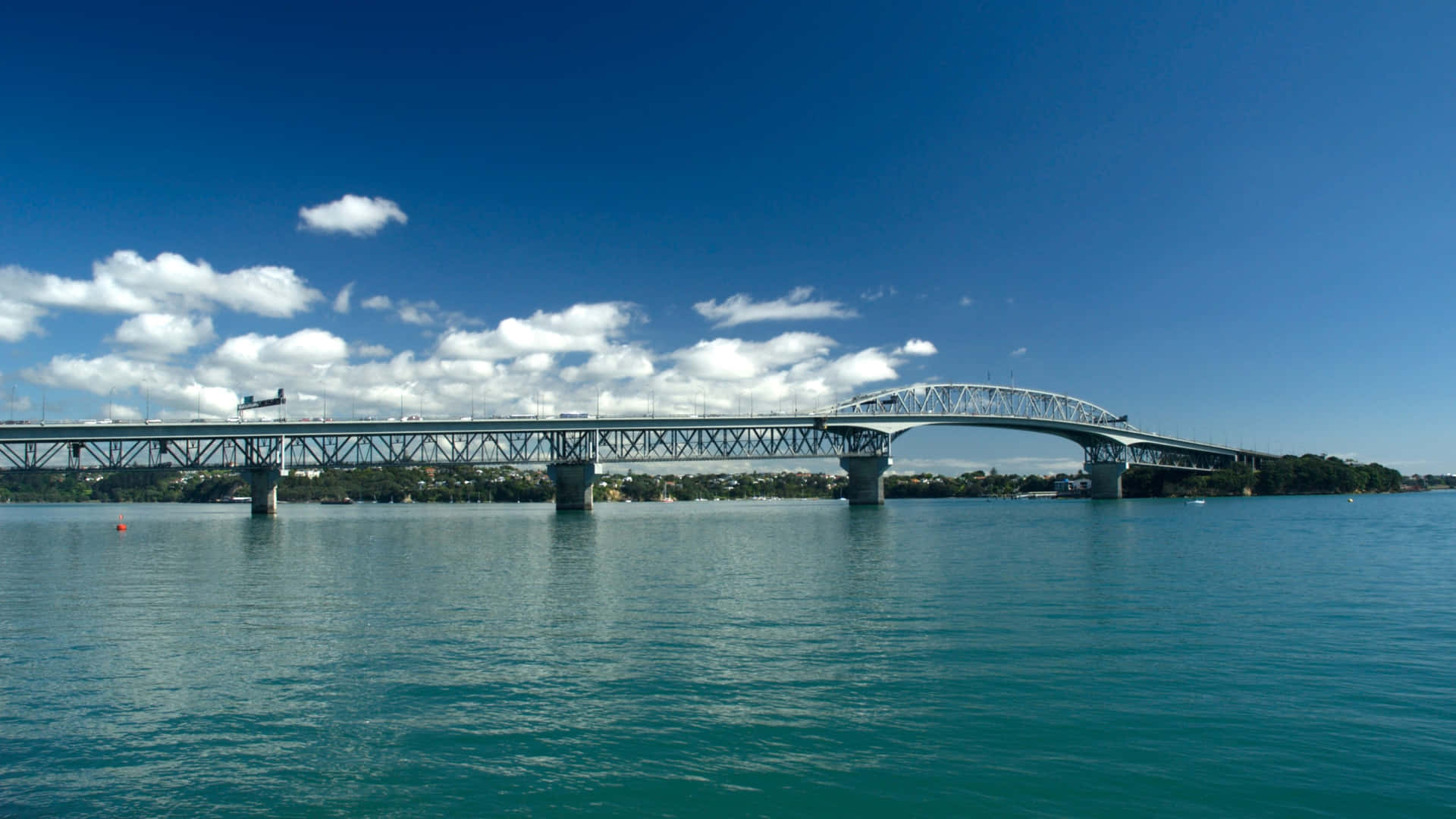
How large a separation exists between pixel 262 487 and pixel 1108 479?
16727 cm

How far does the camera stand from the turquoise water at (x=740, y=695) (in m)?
11.3

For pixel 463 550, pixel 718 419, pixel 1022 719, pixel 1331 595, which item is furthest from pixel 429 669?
pixel 718 419

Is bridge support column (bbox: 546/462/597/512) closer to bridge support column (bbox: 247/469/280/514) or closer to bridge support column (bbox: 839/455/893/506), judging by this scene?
bridge support column (bbox: 247/469/280/514)

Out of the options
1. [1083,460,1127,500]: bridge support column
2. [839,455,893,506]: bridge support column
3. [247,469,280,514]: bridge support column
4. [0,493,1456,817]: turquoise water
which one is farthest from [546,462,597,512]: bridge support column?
[1083,460,1127,500]: bridge support column

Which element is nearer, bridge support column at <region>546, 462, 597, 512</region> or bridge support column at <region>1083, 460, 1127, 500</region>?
bridge support column at <region>546, 462, 597, 512</region>

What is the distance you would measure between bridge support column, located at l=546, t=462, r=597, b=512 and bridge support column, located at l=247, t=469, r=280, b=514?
1605 inches

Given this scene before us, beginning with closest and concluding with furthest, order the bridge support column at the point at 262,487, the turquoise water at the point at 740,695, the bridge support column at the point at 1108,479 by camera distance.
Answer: the turquoise water at the point at 740,695
the bridge support column at the point at 262,487
the bridge support column at the point at 1108,479

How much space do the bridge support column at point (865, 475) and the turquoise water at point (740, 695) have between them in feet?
352

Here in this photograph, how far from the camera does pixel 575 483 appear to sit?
128 metres

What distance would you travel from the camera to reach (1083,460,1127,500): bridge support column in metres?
181

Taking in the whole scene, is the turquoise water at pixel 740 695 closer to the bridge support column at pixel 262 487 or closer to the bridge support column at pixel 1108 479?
the bridge support column at pixel 262 487

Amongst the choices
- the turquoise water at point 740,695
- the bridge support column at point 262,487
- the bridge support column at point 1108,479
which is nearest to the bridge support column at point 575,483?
the bridge support column at point 262,487

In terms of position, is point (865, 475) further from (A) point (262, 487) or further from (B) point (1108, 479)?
(A) point (262, 487)

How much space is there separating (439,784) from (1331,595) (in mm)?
29985
